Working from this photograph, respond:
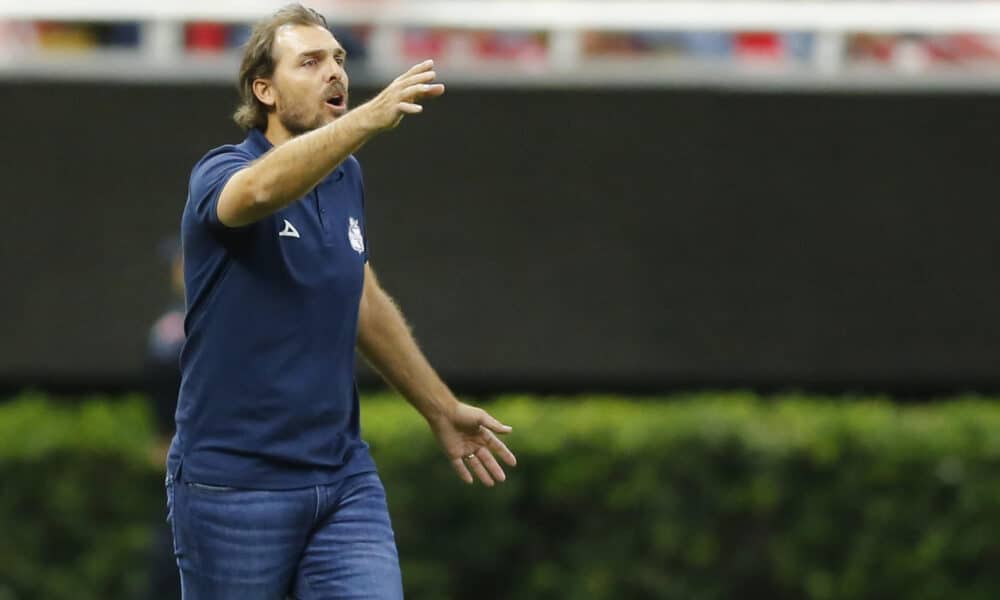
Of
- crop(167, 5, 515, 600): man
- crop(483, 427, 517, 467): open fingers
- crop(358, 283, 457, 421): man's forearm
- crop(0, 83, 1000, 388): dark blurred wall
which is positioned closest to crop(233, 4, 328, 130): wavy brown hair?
crop(167, 5, 515, 600): man

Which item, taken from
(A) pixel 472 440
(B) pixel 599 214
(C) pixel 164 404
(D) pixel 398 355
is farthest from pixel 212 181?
(B) pixel 599 214

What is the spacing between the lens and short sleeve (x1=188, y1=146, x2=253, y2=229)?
14.6ft

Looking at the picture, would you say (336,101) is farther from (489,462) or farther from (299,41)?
(489,462)

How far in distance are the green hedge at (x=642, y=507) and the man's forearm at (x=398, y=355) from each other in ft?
12.0

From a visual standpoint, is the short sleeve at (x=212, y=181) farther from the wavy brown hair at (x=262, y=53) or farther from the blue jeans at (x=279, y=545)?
the blue jeans at (x=279, y=545)

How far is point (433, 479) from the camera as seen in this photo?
28.8ft

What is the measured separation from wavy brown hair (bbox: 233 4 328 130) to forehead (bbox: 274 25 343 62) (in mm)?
14

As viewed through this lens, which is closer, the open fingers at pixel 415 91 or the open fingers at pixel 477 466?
the open fingers at pixel 415 91

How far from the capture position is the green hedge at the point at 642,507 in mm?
8789

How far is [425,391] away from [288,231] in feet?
2.47

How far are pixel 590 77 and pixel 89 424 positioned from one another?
123 inches

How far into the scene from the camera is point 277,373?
15.1ft

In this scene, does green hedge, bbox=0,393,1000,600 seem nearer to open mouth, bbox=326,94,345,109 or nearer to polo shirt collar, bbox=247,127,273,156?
polo shirt collar, bbox=247,127,273,156

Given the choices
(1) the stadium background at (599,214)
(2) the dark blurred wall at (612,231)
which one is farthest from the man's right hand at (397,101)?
(2) the dark blurred wall at (612,231)
